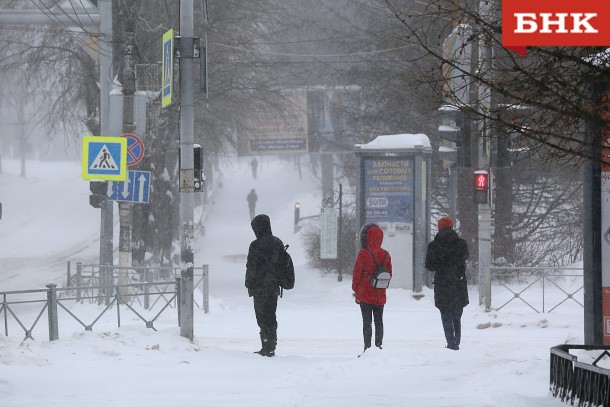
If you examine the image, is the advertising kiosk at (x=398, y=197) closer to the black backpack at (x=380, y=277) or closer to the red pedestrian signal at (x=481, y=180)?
the red pedestrian signal at (x=481, y=180)

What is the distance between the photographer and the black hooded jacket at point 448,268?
1405cm

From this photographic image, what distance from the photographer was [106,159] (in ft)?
64.6

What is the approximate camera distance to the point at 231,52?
30.3m

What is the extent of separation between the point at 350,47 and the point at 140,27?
305 inches

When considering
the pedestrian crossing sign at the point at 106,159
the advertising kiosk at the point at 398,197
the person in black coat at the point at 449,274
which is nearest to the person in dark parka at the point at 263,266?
the person in black coat at the point at 449,274

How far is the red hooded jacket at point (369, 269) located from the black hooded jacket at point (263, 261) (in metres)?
0.93

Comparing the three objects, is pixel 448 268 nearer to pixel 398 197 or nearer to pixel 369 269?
pixel 369 269

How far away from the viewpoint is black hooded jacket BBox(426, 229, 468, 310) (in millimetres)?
14047

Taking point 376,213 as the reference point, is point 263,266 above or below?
below

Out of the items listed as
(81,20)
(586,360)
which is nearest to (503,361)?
(586,360)

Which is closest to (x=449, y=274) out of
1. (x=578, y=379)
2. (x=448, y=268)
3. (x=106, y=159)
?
(x=448, y=268)

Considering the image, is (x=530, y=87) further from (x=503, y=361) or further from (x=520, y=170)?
(x=520, y=170)

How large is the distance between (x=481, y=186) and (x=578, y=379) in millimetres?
11974

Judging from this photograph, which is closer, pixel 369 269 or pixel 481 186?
pixel 369 269
